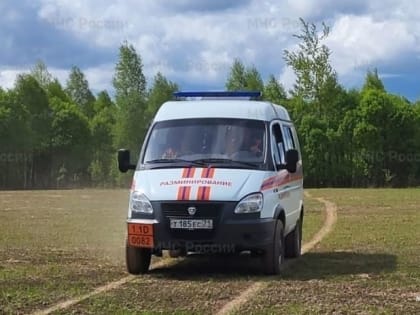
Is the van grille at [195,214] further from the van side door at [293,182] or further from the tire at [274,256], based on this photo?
the van side door at [293,182]

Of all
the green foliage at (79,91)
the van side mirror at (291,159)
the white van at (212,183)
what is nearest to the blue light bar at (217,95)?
the white van at (212,183)

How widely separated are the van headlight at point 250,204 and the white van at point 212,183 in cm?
1

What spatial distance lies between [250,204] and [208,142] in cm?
148

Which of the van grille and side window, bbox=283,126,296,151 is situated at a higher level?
side window, bbox=283,126,296,151

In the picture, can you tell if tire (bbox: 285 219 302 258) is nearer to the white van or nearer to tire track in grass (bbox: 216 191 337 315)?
tire track in grass (bbox: 216 191 337 315)

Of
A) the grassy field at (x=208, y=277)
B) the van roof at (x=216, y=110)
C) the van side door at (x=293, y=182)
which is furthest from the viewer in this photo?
the van side door at (x=293, y=182)

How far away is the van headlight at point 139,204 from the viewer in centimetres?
1180

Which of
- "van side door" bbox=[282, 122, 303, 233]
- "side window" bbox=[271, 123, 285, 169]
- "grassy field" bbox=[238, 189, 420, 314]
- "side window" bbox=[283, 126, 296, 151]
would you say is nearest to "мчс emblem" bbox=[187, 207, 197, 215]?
"grassy field" bbox=[238, 189, 420, 314]

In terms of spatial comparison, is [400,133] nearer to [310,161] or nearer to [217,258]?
[310,161]

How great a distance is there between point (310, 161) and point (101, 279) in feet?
194

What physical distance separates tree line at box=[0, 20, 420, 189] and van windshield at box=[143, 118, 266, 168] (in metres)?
57.3

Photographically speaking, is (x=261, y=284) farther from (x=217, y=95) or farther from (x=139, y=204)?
(x=217, y=95)

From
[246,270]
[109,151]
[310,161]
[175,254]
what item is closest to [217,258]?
[175,254]

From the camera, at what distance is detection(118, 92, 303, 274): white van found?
11.6 m
